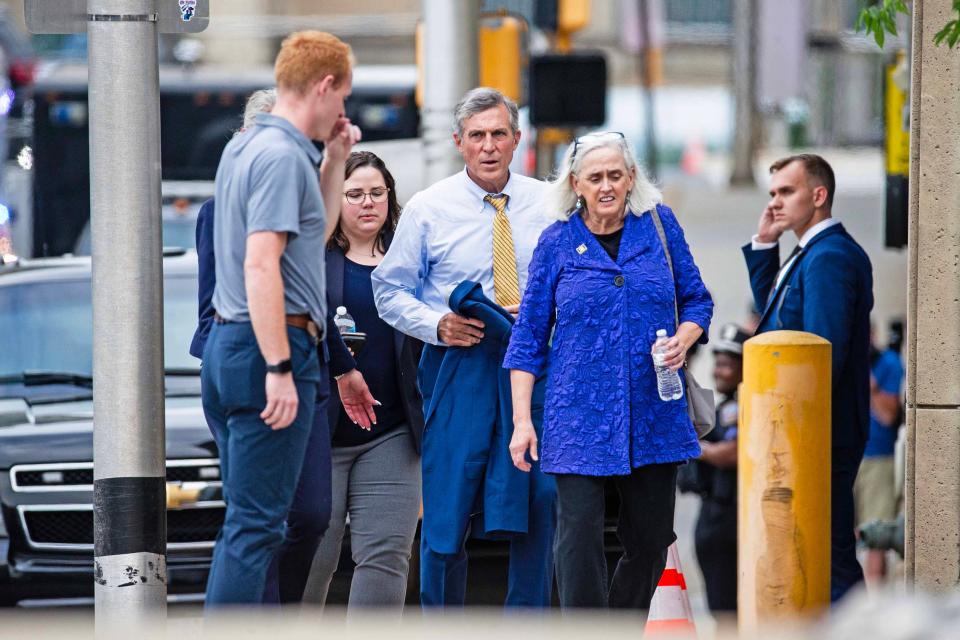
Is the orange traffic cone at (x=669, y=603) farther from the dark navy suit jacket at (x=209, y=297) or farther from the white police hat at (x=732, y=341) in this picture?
the white police hat at (x=732, y=341)

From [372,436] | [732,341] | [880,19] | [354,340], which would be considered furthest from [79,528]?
[880,19]

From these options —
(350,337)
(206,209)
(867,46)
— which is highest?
(867,46)

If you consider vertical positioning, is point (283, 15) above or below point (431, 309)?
above

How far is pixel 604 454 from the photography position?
5621 mm

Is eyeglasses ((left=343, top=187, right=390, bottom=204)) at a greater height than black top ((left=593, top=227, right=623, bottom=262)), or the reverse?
eyeglasses ((left=343, top=187, right=390, bottom=204))

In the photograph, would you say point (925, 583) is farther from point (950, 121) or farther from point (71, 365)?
point (71, 365)

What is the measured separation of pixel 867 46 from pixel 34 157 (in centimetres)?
3243

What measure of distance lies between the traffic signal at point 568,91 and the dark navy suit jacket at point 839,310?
136 inches

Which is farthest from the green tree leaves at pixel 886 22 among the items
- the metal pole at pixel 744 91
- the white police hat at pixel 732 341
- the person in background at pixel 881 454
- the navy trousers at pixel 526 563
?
the metal pole at pixel 744 91

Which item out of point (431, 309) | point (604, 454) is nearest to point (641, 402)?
point (604, 454)

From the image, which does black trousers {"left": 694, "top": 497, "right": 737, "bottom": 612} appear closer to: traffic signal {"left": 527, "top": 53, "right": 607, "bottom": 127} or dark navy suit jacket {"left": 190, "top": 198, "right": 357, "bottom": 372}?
traffic signal {"left": 527, "top": 53, "right": 607, "bottom": 127}

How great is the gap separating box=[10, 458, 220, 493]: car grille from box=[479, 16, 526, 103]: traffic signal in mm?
3316

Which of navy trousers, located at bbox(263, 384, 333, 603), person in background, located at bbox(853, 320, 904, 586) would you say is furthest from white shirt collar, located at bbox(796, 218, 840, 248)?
person in background, located at bbox(853, 320, 904, 586)

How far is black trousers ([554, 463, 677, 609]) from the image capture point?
5.68 meters
